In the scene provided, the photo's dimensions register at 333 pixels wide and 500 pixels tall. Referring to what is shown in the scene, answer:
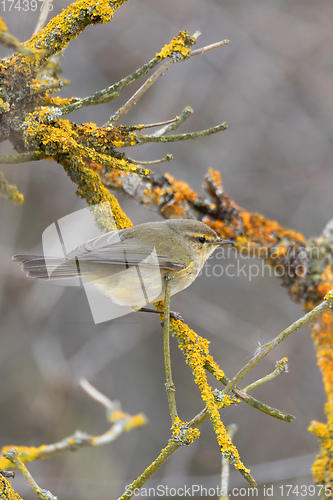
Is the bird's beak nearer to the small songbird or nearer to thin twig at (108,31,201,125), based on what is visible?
the small songbird

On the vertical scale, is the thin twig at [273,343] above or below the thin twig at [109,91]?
below

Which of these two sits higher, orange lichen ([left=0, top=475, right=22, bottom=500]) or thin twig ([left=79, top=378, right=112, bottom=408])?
thin twig ([left=79, top=378, right=112, bottom=408])

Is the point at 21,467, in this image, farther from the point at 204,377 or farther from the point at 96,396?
the point at 204,377

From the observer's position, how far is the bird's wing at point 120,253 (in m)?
2.61

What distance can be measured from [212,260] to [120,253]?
2.91 meters

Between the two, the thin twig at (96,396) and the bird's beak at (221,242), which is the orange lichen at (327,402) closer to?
the bird's beak at (221,242)

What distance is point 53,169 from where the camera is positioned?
505 centimetres

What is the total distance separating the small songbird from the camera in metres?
2.59

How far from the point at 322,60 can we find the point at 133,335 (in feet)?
12.6

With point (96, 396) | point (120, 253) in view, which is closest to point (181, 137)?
point (120, 253)

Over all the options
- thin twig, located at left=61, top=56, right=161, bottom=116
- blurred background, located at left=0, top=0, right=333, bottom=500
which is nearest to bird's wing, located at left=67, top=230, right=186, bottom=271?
thin twig, located at left=61, top=56, right=161, bottom=116

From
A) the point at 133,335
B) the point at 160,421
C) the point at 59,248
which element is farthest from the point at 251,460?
the point at 59,248

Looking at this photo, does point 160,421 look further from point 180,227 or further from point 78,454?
point 180,227

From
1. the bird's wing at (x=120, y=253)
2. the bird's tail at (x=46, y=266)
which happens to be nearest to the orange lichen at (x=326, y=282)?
the bird's wing at (x=120, y=253)
